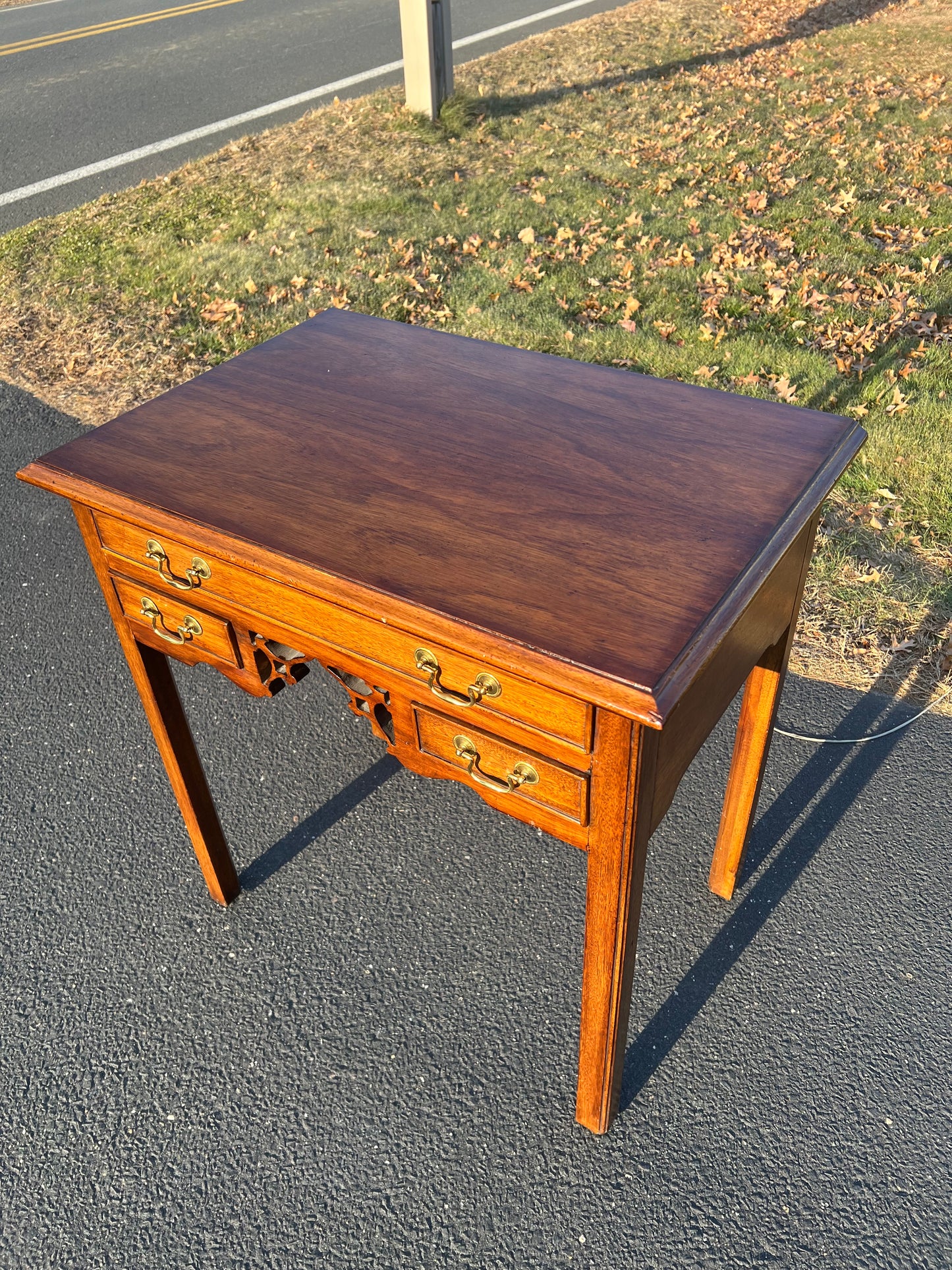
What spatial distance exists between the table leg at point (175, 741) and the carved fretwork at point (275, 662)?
0.33 metres

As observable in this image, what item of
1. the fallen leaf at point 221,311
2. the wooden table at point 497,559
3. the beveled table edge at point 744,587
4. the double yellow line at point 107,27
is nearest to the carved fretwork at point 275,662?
the wooden table at point 497,559

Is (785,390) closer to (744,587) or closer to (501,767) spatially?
(744,587)

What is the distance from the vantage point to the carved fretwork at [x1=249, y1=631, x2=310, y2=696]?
1.85m

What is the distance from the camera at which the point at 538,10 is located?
1062cm

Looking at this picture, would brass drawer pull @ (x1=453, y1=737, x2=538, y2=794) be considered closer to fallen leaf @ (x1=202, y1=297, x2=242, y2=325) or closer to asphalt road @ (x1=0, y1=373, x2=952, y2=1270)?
asphalt road @ (x1=0, y1=373, x2=952, y2=1270)

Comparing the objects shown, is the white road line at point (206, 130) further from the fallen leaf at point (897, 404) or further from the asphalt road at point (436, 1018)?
the fallen leaf at point (897, 404)

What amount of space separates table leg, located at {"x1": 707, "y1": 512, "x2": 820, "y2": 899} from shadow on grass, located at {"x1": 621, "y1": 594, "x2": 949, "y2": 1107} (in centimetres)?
10

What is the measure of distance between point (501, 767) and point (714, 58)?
9.15 meters

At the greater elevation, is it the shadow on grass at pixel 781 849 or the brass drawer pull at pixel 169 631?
the brass drawer pull at pixel 169 631

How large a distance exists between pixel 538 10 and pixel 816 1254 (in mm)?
11928

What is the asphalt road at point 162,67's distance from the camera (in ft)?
24.1

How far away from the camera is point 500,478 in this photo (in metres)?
1.73

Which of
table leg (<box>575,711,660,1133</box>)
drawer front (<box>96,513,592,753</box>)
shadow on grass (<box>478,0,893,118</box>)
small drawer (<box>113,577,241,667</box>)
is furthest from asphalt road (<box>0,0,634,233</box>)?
table leg (<box>575,711,660,1133</box>)

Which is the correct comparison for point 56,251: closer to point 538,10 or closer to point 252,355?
point 252,355
